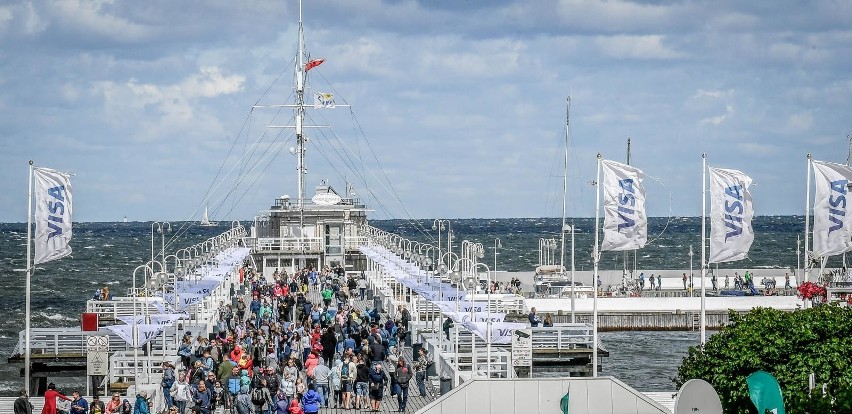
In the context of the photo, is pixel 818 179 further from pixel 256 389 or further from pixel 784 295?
pixel 784 295

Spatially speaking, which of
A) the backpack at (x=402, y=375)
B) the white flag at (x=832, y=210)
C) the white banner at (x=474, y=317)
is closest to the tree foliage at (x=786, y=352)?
the backpack at (x=402, y=375)

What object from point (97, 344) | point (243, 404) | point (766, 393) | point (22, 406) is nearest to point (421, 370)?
point (243, 404)

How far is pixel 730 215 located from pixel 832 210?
3350mm

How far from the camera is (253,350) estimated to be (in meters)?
35.8

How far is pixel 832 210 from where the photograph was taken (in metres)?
39.7

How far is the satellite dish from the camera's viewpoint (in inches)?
719

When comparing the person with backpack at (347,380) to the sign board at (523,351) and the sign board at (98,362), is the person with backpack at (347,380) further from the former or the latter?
the sign board at (523,351)

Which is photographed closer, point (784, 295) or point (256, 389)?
point (256, 389)

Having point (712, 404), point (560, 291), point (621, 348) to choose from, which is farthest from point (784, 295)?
point (712, 404)

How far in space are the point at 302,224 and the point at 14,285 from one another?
1869 inches

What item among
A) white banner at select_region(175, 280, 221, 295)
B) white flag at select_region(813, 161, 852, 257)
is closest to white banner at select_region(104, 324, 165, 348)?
white banner at select_region(175, 280, 221, 295)

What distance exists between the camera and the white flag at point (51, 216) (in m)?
32.8

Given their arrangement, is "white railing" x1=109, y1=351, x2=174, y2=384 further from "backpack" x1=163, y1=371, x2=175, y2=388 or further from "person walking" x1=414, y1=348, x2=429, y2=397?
"person walking" x1=414, y1=348, x2=429, y2=397

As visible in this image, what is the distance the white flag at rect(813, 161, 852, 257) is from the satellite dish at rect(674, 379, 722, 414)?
A: 22.0m
